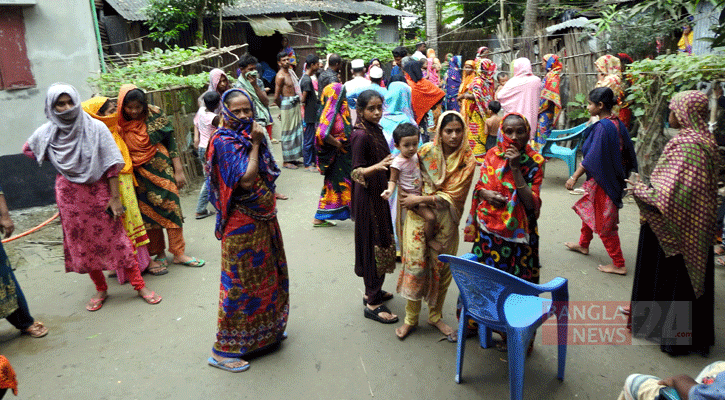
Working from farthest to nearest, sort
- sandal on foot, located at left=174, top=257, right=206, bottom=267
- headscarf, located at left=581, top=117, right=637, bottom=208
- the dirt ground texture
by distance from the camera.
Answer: sandal on foot, located at left=174, top=257, right=206, bottom=267, headscarf, located at left=581, top=117, right=637, bottom=208, the dirt ground texture

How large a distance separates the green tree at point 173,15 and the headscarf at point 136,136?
10.0 m

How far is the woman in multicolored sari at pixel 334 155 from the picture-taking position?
17.9ft

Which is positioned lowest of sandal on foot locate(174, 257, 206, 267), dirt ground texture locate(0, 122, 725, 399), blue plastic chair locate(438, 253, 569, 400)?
dirt ground texture locate(0, 122, 725, 399)

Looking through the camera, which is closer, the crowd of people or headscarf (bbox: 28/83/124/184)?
the crowd of people

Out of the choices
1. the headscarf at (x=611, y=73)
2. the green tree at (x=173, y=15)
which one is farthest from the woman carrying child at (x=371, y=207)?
the green tree at (x=173, y=15)

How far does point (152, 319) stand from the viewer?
158 inches

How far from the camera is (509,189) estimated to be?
3.18 meters

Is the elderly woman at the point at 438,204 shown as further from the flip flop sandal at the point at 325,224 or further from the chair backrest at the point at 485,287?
the flip flop sandal at the point at 325,224

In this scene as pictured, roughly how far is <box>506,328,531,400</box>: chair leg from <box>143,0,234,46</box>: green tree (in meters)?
13.2

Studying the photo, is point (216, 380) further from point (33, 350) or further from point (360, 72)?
point (360, 72)

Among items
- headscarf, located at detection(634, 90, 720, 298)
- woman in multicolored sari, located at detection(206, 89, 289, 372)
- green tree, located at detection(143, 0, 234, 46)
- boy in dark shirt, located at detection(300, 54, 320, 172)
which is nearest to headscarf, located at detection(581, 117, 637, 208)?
headscarf, located at detection(634, 90, 720, 298)

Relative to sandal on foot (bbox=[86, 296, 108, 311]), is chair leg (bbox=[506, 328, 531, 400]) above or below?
above

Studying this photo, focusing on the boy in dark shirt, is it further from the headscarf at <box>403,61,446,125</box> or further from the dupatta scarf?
the dupatta scarf

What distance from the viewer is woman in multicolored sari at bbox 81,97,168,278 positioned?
4.23 m
